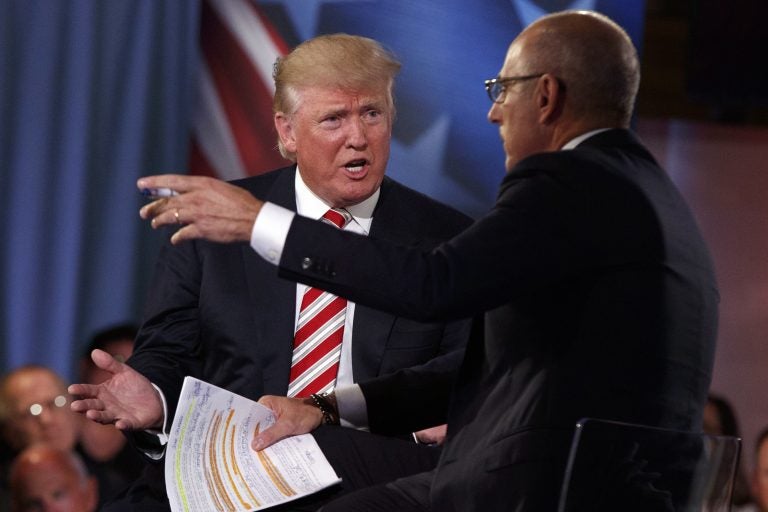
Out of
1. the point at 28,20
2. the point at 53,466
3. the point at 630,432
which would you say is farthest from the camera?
the point at 28,20

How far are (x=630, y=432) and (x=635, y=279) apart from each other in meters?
0.24

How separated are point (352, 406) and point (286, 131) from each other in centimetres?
76

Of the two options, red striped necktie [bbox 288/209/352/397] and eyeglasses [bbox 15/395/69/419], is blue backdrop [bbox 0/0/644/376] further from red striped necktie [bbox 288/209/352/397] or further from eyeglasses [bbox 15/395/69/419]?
red striped necktie [bbox 288/209/352/397]

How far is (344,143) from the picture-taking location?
2.77 metres

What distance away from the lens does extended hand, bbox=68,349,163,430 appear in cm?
234

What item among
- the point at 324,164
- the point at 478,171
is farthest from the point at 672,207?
the point at 478,171

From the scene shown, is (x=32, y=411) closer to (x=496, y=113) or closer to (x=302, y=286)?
(x=302, y=286)

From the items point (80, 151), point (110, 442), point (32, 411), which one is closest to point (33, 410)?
point (32, 411)

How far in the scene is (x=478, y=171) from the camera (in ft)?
12.9

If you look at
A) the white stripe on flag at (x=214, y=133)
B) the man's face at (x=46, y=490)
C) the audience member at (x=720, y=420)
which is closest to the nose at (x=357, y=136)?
the white stripe on flag at (x=214, y=133)

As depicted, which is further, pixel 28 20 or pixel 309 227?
pixel 28 20

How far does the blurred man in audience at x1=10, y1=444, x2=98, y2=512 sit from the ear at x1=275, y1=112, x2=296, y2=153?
1576mm

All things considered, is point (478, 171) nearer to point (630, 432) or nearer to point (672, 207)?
point (672, 207)

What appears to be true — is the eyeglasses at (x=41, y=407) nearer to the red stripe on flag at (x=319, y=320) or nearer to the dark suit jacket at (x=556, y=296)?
the red stripe on flag at (x=319, y=320)
